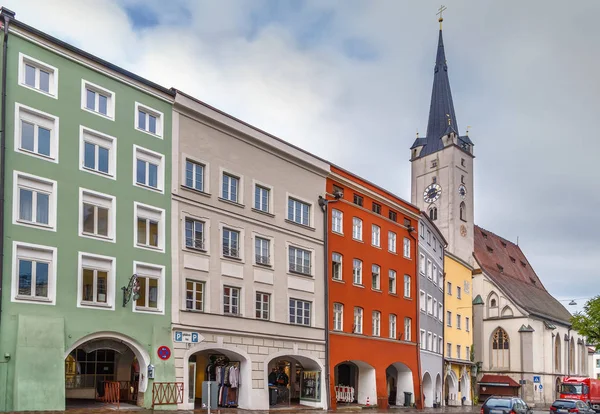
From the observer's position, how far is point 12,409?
24.4 meters

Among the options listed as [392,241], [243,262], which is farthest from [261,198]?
[392,241]

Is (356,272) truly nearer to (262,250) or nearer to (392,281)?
(392,281)

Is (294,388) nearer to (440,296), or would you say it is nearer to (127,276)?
(127,276)

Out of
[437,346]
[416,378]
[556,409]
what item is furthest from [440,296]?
[556,409]

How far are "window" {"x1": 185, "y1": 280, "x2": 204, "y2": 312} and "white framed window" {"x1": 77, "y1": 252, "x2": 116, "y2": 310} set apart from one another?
4106 mm

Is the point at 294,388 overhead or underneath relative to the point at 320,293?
underneath

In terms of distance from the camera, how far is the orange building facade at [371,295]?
42000 millimetres

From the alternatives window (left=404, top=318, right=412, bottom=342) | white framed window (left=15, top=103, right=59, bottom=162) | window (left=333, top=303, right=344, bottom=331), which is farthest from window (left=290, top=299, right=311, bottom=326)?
white framed window (left=15, top=103, right=59, bottom=162)

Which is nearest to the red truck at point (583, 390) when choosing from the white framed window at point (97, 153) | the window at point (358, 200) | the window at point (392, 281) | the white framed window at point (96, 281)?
the window at point (392, 281)

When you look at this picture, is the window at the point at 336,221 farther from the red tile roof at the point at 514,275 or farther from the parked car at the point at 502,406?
the red tile roof at the point at 514,275

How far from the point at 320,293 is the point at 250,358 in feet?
23.3

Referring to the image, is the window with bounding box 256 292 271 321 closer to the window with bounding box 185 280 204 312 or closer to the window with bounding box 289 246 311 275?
the window with bounding box 289 246 311 275

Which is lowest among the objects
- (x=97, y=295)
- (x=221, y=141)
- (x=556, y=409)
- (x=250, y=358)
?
(x=556, y=409)

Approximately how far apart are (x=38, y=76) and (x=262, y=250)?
14.2 meters
